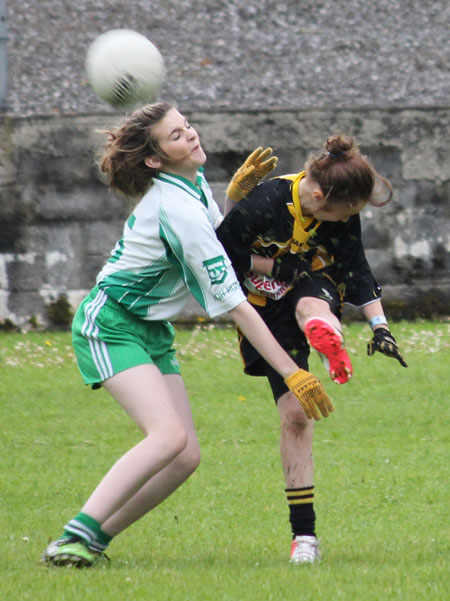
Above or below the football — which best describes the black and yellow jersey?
below

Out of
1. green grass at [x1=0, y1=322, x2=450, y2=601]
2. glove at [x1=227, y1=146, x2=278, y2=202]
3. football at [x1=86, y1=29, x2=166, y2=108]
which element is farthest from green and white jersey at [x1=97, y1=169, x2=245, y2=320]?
football at [x1=86, y1=29, x2=166, y2=108]

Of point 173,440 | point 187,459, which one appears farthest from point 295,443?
point 173,440

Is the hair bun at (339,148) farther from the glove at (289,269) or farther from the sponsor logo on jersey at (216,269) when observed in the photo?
the sponsor logo on jersey at (216,269)

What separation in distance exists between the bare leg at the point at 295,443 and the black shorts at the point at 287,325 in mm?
73

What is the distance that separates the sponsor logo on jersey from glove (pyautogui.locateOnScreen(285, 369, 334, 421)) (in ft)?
1.56

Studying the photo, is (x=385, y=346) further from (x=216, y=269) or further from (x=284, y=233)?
(x=216, y=269)

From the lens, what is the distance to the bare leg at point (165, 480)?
4.73 metres

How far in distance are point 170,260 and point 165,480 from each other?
3.06 ft

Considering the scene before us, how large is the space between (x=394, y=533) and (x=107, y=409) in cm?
347

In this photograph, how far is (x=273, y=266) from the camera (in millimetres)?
4965

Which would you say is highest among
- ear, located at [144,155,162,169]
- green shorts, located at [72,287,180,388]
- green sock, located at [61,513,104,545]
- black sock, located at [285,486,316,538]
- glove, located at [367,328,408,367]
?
ear, located at [144,155,162,169]

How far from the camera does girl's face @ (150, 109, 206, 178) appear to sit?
186 inches

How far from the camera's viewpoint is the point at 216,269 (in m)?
4.48

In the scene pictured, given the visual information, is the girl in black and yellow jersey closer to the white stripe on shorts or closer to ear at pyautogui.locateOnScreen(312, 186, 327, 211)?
ear at pyautogui.locateOnScreen(312, 186, 327, 211)
